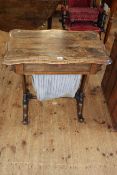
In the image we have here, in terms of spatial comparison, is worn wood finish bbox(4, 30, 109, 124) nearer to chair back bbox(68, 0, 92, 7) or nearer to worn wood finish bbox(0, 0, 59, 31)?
worn wood finish bbox(0, 0, 59, 31)

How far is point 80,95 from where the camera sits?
68.9 inches

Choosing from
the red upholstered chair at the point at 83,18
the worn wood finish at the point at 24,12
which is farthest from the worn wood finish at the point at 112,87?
the worn wood finish at the point at 24,12

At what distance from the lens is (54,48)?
4.41ft

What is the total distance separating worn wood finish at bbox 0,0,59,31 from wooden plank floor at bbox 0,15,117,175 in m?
Answer: 0.84

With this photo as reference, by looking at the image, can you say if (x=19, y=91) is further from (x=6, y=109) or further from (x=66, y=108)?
(x=66, y=108)

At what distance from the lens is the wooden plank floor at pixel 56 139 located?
57.4 inches

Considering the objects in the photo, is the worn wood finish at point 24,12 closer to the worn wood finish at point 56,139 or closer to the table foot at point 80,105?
the worn wood finish at point 56,139

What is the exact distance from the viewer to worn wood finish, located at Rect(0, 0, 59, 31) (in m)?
2.22

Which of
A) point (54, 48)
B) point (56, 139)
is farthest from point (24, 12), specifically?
point (56, 139)

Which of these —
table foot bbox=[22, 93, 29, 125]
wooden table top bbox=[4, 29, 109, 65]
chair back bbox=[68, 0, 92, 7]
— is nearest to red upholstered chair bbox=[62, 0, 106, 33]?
chair back bbox=[68, 0, 92, 7]

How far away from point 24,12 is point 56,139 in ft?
5.00

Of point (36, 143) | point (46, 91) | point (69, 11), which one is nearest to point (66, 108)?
point (46, 91)

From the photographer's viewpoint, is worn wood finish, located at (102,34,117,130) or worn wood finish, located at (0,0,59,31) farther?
worn wood finish, located at (0,0,59,31)

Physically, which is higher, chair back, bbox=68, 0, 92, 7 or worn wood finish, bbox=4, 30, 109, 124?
worn wood finish, bbox=4, 30, 109, 124
